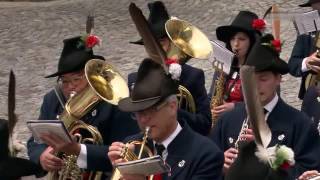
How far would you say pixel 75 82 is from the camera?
20.8 feet

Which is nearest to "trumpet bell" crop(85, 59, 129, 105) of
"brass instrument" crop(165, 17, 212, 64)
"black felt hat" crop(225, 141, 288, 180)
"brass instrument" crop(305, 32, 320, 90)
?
"brass instrument" crop(165, 17, 212, 64)

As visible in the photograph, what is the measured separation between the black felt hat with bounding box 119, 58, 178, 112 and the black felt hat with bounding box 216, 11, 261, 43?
2.29 m

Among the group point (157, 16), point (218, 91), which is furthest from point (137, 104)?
point (218, 91)

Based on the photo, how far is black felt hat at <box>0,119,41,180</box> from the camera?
4816mm

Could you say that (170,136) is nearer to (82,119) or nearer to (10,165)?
(10,165)

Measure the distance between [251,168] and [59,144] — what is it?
214cm

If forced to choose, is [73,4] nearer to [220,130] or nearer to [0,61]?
[0,61]

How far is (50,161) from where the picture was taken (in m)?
6.14

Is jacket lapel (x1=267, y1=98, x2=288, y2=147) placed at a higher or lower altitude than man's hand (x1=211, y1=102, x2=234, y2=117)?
higher

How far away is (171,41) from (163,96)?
6.40 feet

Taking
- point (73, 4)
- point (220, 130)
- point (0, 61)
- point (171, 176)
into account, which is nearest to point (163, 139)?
point (171, 176)

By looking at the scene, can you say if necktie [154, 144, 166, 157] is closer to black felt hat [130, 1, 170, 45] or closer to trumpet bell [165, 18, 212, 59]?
trumpet bell [165, 18, 212, 59]

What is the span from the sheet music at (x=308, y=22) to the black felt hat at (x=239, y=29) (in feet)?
1.41

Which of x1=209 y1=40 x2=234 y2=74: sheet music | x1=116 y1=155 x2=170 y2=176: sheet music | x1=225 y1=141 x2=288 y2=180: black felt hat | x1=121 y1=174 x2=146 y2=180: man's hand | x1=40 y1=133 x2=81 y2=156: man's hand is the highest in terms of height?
x1=225 y1=141 x2=288 y2=180: black felt hat
